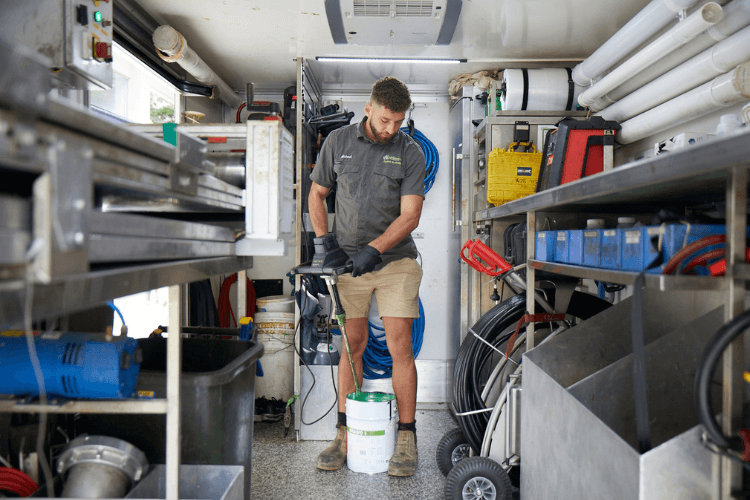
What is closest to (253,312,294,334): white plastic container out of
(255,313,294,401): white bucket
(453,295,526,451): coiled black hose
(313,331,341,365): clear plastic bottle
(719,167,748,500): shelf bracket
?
(255,313,294,401): white bucket

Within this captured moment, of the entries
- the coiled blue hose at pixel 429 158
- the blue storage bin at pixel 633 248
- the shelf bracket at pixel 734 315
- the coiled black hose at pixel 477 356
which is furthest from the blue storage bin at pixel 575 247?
the coiled blue hose at pixel 429 158

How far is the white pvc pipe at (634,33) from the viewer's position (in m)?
1.98

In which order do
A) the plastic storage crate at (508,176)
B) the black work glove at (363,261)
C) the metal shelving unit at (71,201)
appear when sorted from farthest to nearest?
1. the plastic storage crate at (508,176)
2. the black work glove at (363,261)
3. the metal shelving unit at (71,201)

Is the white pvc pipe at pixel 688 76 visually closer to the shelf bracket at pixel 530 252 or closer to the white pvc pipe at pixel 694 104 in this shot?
the white pvc pipe at pixel 694 104

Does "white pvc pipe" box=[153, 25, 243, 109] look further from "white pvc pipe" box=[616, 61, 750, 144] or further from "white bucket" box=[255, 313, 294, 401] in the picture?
"white pvc pipe" box=[616, 61, 750, 144]

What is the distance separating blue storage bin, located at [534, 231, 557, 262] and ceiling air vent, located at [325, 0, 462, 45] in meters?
1.21

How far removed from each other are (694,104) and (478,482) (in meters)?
1.74

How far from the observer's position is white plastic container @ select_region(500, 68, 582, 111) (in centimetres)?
288

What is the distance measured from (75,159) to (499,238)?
104 inches

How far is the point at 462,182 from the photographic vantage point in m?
3.36

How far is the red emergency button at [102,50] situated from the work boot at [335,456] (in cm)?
204

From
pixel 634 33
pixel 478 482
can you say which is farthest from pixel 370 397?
pixel 634 33

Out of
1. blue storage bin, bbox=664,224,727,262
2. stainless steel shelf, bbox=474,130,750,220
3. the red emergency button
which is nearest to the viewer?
stainless steel shelf, bbox=474,130,750,220

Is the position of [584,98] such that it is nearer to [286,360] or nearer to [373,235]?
[373,235]
